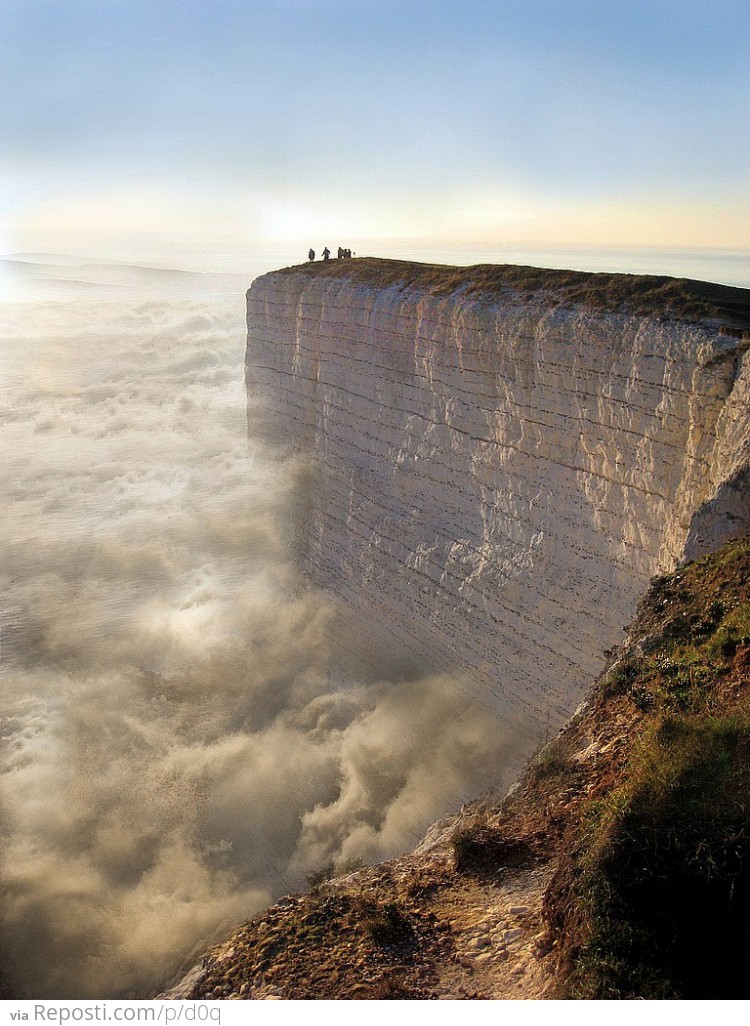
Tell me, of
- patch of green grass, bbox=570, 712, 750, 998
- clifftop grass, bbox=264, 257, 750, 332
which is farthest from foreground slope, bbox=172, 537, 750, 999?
clifftop grass, bbox=264, 257, 750, 332

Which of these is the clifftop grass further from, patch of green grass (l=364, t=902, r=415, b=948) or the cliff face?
patch of green grass (l=364, t=902, r=415, b=948)

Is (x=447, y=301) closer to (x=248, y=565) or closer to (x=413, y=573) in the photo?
(x=413, y=573)

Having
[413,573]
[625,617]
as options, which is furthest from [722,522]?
[413,573]

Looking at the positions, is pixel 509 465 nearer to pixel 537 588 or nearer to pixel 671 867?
pixel 537 588

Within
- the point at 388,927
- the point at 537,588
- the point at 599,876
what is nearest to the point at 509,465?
the point at 537,588

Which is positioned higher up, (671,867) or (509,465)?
(509,465)

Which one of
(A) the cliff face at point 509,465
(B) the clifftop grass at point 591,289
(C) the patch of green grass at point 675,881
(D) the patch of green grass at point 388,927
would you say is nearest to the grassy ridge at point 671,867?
(C) the patch of green grass at point 675,881
